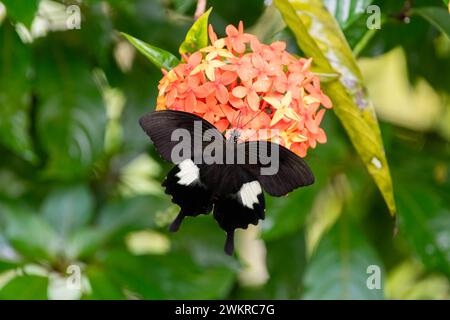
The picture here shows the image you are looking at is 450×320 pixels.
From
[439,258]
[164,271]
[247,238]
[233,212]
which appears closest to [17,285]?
[164,271]

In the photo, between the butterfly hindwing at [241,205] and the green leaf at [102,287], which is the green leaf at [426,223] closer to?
the green leaf at [102,287]

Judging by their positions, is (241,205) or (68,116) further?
(68,116)

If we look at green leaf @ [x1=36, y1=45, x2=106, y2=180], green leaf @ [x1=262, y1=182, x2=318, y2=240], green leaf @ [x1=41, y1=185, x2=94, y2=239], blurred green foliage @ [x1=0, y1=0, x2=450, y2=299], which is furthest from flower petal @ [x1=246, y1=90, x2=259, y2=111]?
green leaf @ [x1=41, y1=185, x2=94, y2=239]

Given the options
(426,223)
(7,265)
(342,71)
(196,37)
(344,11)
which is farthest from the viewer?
(426,223)

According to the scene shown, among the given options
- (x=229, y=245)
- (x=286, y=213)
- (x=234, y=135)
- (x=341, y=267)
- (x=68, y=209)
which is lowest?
(x=229, y=245)

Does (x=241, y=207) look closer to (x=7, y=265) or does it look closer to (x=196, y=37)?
(x=196, y=37)

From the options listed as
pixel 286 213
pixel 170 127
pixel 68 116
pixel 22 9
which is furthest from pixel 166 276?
pixel 170 127

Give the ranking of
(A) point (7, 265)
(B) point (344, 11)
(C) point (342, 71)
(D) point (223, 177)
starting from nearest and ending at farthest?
(D) point (223, 177), (C) point (342, 71), (B) point (344, 11), (A) point (7, 265)
